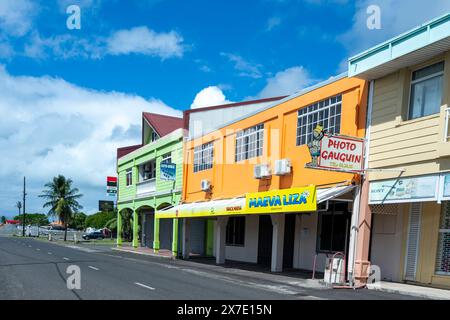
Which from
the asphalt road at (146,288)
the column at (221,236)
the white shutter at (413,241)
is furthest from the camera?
the column at (221,236)

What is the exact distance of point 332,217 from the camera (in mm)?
18094

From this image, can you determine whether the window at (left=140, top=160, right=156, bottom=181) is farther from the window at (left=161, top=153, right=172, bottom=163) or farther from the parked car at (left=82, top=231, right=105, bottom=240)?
the parked car at (left=82, top=231, right=105, bottom=240)

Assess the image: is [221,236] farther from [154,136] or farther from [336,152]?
[154,136]

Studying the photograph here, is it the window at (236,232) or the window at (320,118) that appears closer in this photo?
the window at (320,118)

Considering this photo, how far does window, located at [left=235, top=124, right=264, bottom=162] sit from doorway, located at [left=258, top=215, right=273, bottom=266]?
130 inches

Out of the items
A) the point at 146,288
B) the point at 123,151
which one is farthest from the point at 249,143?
the point at 123,151

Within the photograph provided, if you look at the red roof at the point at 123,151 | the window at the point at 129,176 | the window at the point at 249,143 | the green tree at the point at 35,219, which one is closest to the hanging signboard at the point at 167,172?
the window at the point at 249,143

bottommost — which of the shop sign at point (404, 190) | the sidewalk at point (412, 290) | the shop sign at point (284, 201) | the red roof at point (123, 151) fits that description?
the sidewalk at point (412, 290)

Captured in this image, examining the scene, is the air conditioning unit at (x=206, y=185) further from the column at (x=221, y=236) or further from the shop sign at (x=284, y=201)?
the shop sign at (x=284, y=201)

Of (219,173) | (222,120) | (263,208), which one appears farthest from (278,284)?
(222,120)

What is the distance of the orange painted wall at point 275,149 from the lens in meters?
15.5

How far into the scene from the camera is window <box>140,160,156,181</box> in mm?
35188

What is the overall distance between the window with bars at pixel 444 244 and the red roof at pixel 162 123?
22957mm

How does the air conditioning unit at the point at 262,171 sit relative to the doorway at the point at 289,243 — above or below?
above
